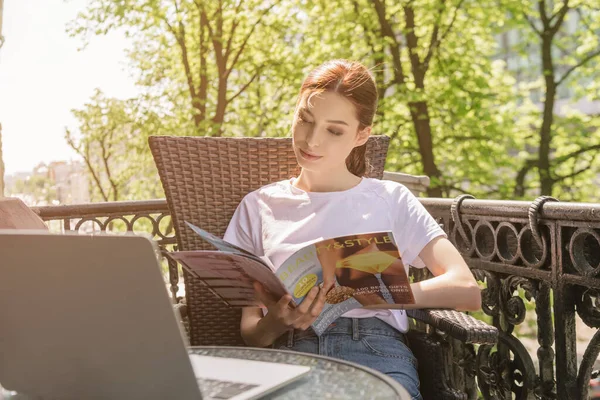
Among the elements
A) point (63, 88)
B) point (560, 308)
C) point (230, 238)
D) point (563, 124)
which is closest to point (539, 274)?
point (560, 308)

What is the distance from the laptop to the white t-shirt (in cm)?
105

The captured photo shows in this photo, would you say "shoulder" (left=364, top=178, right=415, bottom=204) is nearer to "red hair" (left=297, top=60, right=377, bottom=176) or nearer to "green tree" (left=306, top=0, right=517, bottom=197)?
"red hair" (left=297, top=60, right=377, bottom=176)

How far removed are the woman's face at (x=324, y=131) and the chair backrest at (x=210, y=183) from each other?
0.33 m

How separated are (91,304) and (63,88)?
12.4 m

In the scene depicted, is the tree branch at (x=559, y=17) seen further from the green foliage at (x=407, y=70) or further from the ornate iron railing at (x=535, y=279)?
the ornate iron railing at (x=535, y=279)

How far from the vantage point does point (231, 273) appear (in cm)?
155

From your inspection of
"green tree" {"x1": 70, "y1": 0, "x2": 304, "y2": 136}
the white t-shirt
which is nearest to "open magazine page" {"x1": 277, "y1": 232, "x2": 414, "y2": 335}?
the white t-shirt

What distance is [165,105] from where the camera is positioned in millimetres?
11422

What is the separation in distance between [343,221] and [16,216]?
2.90ft

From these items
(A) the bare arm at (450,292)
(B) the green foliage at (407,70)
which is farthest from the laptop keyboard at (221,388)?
(B) the green foliage at (407,70)

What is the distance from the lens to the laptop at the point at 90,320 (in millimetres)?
788

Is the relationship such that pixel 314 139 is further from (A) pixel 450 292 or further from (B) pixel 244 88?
(B) pixel 244 88

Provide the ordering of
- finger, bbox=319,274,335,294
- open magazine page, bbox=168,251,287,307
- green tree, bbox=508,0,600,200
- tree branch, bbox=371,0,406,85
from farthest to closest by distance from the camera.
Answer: green tree, bbox=508,0,600,200
tree branch, bbox=371,0,406,85
finger, bbox=319,274,335,294
open magazine page, bbox=168,251,287,307

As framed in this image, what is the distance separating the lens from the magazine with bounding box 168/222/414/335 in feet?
4.83
